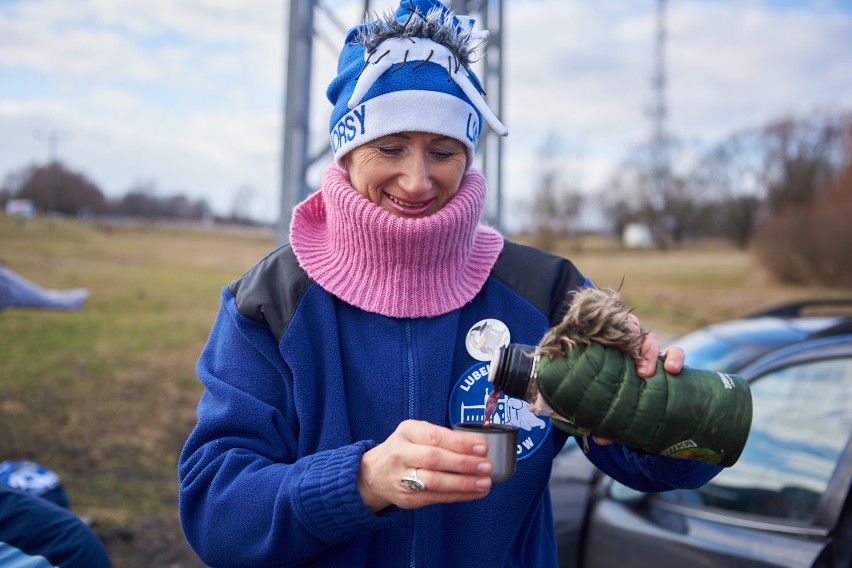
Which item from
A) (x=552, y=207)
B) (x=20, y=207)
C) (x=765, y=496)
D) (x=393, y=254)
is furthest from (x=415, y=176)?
(x=552, y=207)

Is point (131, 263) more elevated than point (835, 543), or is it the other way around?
point (131, 263)

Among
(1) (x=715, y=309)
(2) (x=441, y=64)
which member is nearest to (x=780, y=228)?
(1) (x=715, y=309)

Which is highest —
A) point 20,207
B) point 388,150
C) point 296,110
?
point 296,110

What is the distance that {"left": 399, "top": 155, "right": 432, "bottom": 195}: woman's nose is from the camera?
1.55 metres

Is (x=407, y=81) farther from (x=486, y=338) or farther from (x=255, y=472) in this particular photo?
(x=255, y=472)

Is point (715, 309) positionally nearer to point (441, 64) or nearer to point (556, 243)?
point (441, 64)

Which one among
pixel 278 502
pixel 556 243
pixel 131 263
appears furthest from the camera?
pixel 556 243

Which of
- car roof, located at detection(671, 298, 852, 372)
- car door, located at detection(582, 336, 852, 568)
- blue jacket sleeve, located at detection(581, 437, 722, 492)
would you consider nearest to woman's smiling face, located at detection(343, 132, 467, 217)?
blue jacket sleeve, located at detection(581, 437, 722, 492)

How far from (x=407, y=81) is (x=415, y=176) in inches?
8.6

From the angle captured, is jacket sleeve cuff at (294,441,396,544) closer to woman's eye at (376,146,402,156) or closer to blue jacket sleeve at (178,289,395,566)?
blue jacket sleeve at (178,289,395,566)

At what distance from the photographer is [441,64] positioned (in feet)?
5.29

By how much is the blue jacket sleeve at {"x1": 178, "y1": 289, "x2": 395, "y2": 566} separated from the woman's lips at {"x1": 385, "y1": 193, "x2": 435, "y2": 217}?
0.40 metres

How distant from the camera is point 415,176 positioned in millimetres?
1558

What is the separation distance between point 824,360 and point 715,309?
14.7m
